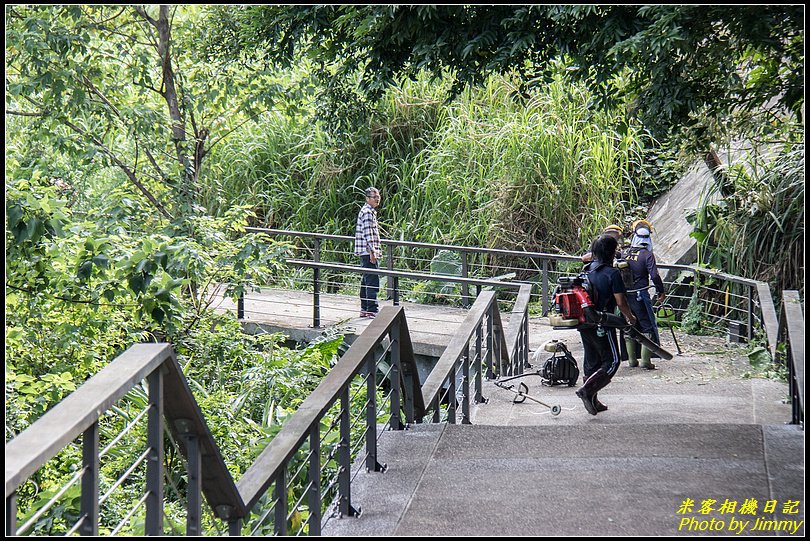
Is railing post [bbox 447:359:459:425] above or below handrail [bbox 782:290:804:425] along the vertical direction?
below

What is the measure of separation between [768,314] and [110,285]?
5891 mm

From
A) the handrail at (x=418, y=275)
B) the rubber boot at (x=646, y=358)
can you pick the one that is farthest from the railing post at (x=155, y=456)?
the handrail at (x=418, y=275)

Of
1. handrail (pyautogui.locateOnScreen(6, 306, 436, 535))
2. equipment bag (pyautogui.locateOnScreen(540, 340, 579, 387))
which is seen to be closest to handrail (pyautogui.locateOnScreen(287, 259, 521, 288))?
equipment bag (pyautogui.locateOnScreen(540, 340, 579, 387))

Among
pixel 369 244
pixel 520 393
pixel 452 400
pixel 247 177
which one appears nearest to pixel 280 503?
pixel 452 400

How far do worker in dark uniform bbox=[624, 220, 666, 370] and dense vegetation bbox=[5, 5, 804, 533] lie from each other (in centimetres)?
124

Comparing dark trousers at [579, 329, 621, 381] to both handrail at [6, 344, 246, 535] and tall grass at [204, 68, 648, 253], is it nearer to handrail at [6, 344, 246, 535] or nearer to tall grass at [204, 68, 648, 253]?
handrail at [6, 344, 246, 535]

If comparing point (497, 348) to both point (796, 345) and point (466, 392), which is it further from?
point (796, 345)

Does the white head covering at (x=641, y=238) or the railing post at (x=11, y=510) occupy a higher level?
the white head covering at (x=641, y=238)

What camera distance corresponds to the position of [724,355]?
11508 mm

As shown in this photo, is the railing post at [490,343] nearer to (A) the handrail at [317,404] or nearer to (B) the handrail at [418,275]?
(B) the handrail at [418,275]

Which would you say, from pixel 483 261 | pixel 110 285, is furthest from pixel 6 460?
pixel 483 261

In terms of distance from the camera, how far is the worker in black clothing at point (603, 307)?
7.67 meters

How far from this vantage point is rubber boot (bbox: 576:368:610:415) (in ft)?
25.2

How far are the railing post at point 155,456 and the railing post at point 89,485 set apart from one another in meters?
0.33
